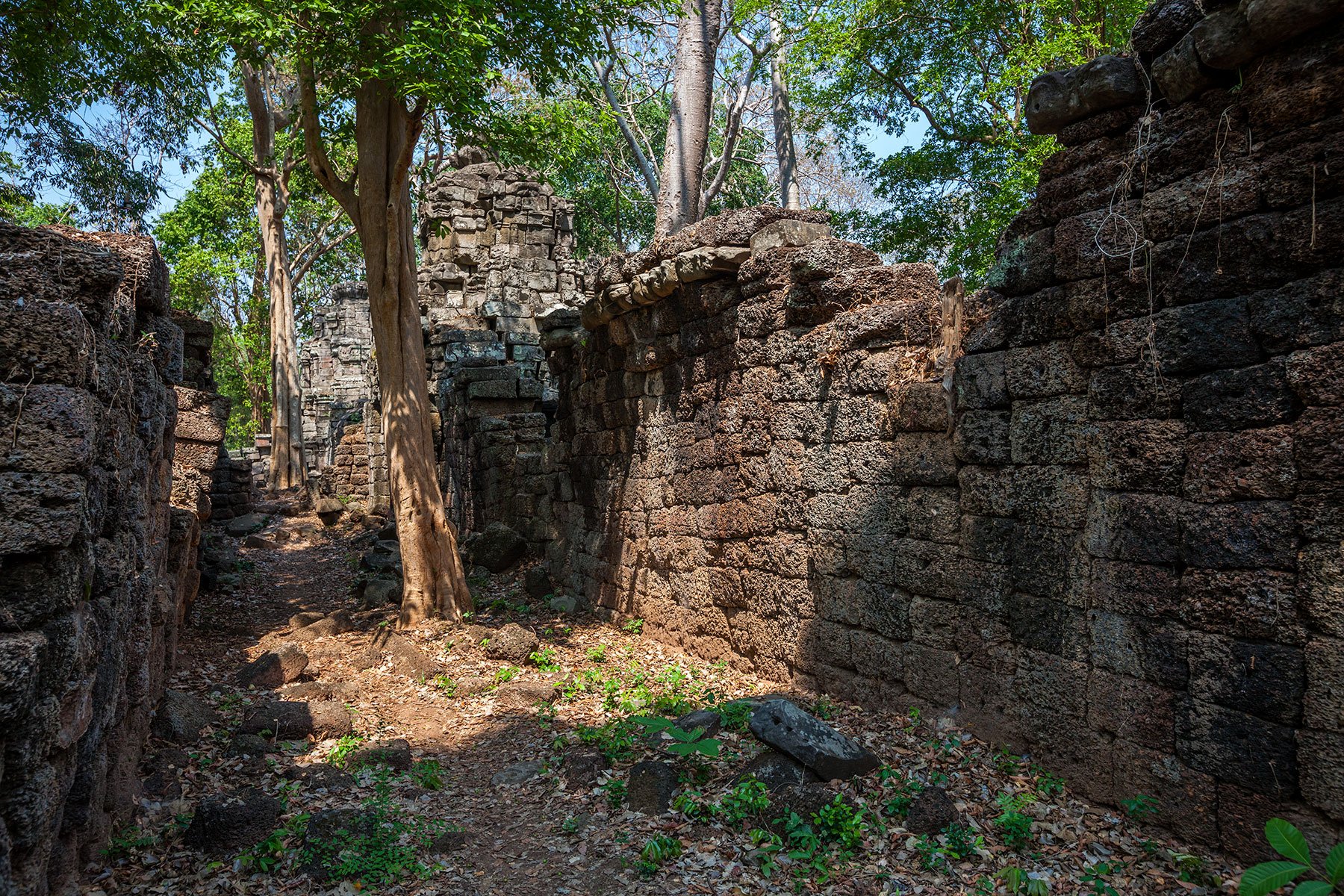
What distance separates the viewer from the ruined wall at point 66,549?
241cm

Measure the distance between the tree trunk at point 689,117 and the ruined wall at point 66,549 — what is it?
9451 millimetres

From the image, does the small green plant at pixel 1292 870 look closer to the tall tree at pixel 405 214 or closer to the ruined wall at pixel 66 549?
the ruined wall at pixel 66 549

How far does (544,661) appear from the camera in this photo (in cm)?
736

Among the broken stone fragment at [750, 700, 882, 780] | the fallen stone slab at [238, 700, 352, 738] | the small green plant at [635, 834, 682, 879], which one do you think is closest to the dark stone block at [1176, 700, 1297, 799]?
the broken stone fragment at [750, 700, 882, 780]

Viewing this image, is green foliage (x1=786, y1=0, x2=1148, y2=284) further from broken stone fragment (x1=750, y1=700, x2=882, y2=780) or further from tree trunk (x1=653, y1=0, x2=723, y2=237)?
broken stone fragment (x1=750, y1=700, x2=882, y2=780)

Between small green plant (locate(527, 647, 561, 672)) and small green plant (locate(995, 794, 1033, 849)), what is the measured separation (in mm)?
3993

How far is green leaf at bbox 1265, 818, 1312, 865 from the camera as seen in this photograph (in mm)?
3111

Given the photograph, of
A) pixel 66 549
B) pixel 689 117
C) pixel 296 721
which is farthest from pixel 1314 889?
pixel 689 117

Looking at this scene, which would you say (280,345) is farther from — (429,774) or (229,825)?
(229,825)

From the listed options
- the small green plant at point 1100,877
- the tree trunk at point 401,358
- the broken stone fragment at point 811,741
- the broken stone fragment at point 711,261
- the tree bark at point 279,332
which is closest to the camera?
the small green plant at point 1100,877

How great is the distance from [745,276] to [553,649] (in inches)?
143

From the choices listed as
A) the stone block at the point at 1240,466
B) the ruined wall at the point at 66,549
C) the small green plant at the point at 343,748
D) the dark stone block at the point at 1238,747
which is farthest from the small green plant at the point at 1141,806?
the small green plant at the point at 343,748

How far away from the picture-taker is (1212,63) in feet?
11.6

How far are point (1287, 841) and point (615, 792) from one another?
2969 mm
